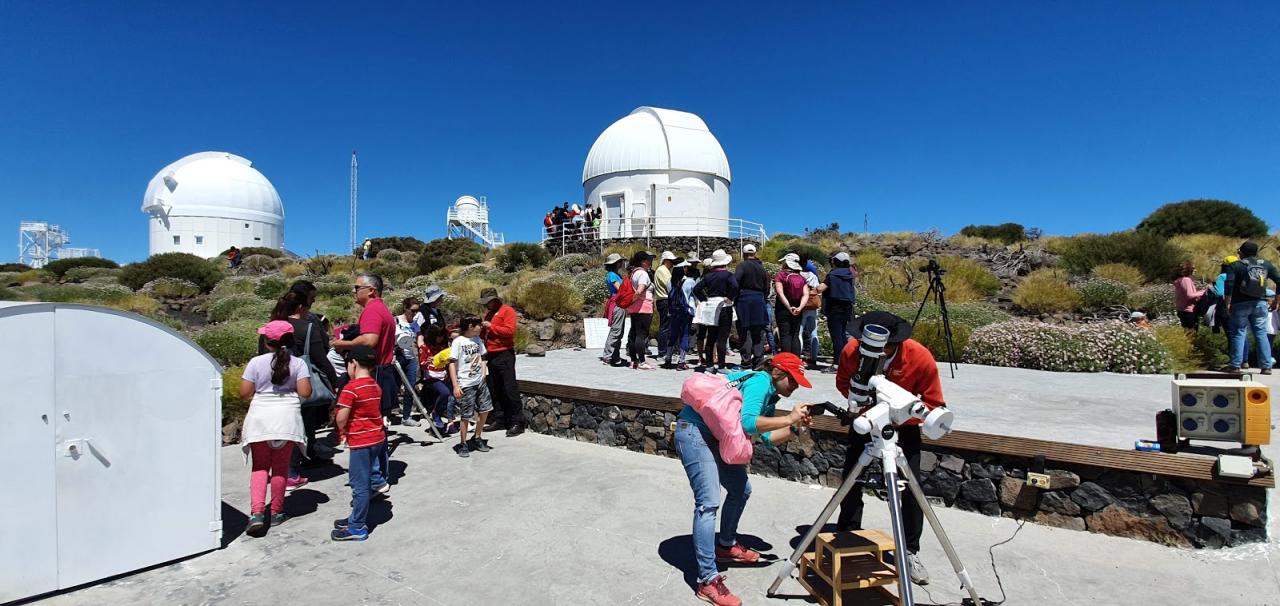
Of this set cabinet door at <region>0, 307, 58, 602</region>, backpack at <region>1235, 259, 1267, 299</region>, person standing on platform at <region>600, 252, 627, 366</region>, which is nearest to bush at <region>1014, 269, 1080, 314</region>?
backpack at <region>1235, 259, 1267, 299</region>

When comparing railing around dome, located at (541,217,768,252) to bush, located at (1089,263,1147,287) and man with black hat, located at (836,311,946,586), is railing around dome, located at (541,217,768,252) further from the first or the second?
man with black hat, located at (836,311,946,586)

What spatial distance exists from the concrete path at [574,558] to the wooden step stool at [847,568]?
0.20 m

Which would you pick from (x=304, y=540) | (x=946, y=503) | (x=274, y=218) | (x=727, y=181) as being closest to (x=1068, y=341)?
(x=946, y=503)

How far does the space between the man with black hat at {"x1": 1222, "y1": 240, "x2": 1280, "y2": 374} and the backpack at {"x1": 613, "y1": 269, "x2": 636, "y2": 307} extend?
719 centimetres

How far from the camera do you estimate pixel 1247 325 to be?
7832 mm

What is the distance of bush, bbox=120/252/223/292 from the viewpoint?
25.4 m

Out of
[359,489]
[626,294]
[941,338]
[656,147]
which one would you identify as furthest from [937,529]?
[656,147]

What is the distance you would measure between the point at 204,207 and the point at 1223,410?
55.3 metres

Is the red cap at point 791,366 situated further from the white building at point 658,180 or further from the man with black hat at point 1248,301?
the white building at point 658,180

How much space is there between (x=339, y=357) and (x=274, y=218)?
50.7 meters

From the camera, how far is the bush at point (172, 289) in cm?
2155

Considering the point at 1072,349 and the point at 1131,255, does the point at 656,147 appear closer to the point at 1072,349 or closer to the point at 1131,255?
the point at 1131,255

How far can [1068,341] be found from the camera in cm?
859

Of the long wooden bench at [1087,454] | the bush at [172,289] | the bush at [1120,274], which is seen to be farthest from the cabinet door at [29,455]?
the bush at [172,289]
